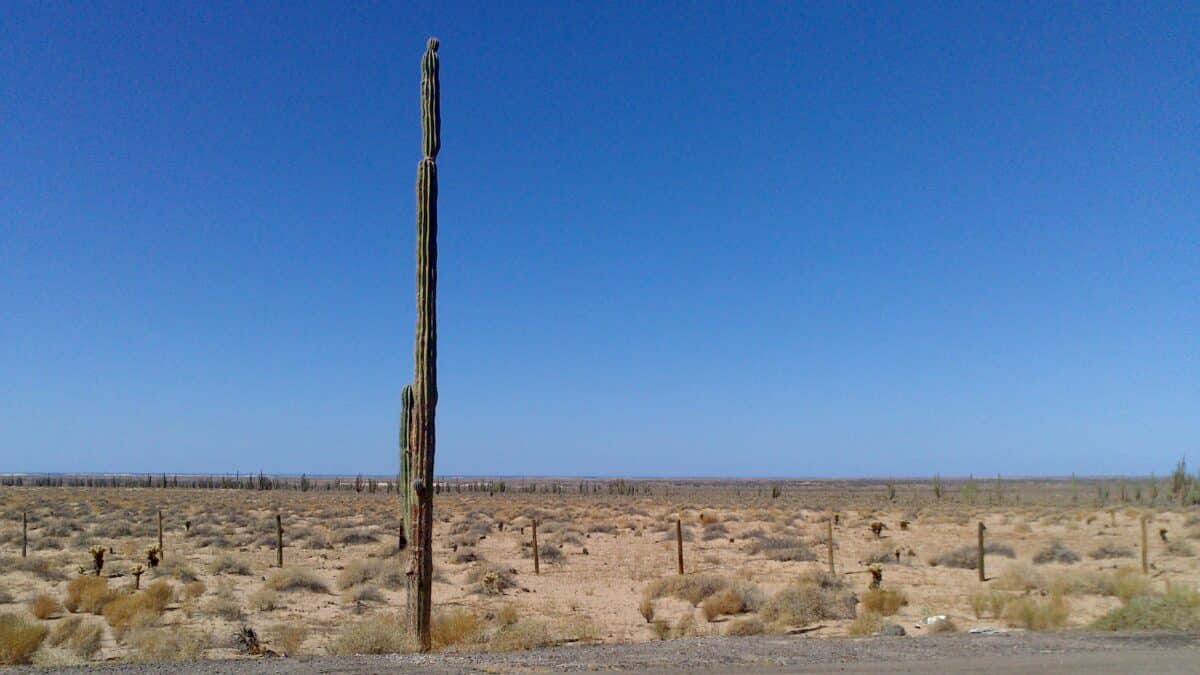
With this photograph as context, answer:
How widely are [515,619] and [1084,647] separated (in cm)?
1083

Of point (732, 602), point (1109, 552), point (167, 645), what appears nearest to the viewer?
point (167, 645)

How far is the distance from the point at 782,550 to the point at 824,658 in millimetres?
22074

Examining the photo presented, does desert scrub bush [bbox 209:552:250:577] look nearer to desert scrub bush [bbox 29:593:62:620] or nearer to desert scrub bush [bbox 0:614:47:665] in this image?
desert scrub bush [bbox 29:593:62:620]

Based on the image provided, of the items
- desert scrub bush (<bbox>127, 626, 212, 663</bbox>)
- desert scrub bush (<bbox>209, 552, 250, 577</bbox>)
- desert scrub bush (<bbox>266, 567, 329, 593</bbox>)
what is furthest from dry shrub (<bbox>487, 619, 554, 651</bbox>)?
desert scrub bush (<bbox>209, 552, 250, 577</bbox>)

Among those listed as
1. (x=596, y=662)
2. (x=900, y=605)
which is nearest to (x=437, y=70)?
(x=596, y=662)

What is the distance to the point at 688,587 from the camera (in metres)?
24.0

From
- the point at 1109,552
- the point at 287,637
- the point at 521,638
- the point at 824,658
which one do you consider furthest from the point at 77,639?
the point at 1109,552

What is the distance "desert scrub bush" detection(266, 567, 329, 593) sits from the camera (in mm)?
23688

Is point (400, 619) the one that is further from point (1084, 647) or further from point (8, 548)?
point (8, 548)

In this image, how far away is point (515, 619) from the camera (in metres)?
18.7

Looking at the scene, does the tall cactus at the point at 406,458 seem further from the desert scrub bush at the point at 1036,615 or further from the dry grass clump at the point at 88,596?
the desert scrub bush at the point at 1036,615

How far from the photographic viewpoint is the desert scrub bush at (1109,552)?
105ft

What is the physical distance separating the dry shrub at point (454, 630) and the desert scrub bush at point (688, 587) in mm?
7600

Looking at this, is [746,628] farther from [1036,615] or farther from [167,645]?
[167,645]
